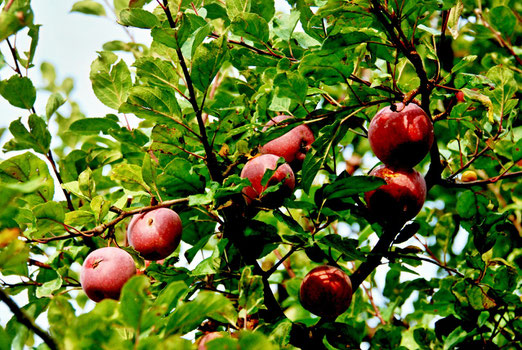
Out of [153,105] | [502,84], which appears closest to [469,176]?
[502,84]

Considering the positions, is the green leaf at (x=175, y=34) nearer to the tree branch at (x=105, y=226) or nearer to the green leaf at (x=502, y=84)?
the tree branch at (x=105, y=226)

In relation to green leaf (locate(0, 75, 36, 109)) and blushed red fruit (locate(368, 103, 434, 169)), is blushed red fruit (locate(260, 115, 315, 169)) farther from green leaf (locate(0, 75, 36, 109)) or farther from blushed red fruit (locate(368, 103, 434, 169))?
green leaf (locate(0, 75, 36, 109))

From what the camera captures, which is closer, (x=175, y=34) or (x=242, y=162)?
(x=175, y=34)

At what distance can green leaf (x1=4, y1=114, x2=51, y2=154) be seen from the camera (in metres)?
1.57

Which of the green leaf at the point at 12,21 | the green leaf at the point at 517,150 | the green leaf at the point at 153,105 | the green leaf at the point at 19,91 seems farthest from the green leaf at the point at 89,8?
the green leaf at the point at 517,150

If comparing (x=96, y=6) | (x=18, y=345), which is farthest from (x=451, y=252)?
(x=18, y=345)

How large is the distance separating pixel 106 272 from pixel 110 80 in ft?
2.05

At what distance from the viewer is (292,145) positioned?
1512mm

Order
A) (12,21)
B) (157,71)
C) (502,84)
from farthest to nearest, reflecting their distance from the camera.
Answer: (502,84)
(157,71)
(12,21)

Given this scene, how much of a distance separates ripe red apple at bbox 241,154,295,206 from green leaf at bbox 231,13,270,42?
1.13ft

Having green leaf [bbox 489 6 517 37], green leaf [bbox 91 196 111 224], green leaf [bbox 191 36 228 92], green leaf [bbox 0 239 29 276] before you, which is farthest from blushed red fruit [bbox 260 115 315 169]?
green leaf [bbox 489 6 517 37]

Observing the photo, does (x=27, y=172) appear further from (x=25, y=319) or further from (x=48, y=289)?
(x=25, y=319)

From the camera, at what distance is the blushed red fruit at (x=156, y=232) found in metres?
1.35

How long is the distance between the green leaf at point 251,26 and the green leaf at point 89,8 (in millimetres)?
746
